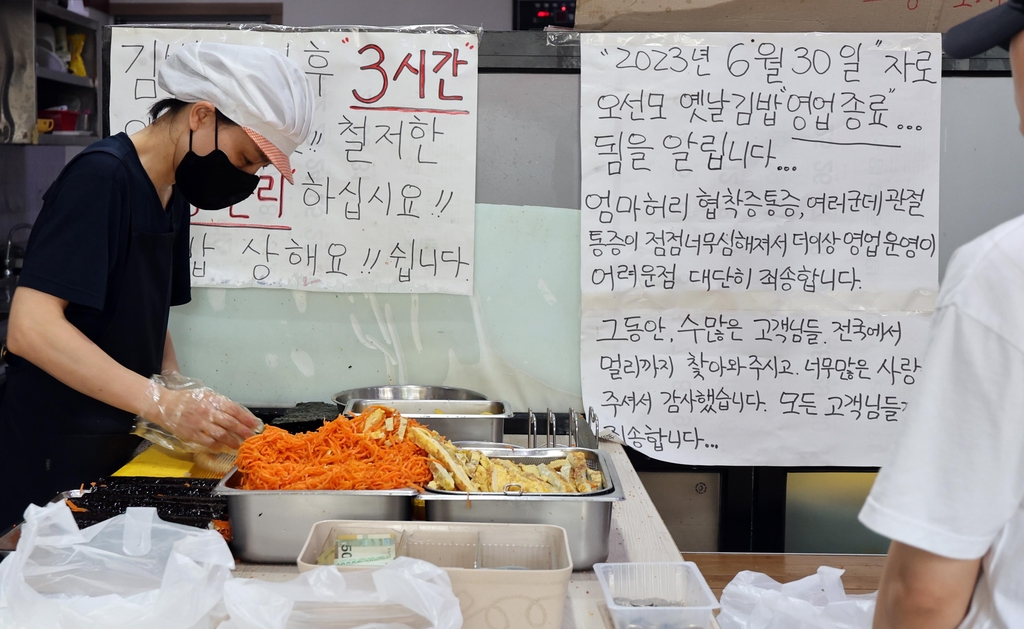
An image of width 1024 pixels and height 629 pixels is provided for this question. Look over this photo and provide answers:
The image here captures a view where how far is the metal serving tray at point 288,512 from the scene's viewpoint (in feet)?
4.81

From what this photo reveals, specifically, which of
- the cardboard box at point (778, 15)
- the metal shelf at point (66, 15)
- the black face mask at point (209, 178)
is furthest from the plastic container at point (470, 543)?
the metal shelf at point (66, 15)

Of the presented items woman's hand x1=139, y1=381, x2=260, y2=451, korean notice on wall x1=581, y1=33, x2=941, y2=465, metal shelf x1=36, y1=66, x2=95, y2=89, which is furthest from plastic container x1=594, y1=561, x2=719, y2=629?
metal shelf x1=36, y1=66, x2=95, y2=89

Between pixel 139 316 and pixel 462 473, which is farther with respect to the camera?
pixel 139 316

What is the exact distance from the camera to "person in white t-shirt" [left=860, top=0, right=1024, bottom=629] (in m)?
0.74

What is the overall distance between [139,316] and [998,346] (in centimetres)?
179

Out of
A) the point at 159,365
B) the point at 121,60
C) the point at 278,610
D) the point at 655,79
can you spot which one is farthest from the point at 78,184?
the point at 655,79

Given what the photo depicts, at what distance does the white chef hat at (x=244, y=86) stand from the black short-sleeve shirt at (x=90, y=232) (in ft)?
0.65

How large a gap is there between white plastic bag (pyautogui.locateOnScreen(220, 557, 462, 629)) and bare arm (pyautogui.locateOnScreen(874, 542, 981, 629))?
0.53 metres

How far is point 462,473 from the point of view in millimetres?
1581

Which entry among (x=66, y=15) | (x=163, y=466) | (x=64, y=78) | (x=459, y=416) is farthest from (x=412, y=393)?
(x=66, y=15)

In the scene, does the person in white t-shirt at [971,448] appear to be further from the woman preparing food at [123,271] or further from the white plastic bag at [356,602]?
the woman preparing food at [123,271]

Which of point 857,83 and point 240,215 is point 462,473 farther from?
point 857,83

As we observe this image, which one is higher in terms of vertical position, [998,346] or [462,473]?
[998,346]

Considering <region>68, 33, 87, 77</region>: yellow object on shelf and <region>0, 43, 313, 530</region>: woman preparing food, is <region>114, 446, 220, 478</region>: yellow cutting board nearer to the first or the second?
<region>0, 43, 313, 530</region>: woman preparing food
